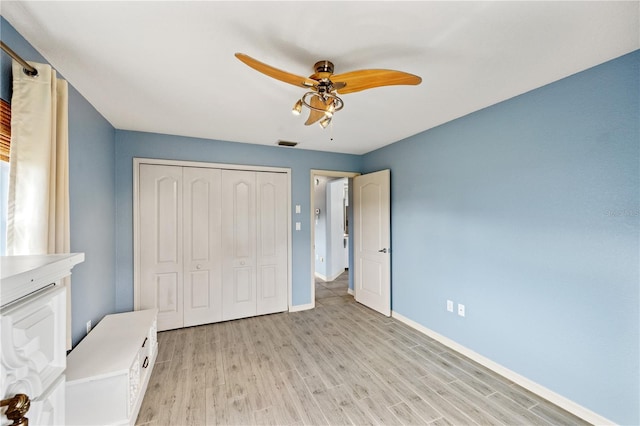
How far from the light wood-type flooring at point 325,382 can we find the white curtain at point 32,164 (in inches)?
55.3

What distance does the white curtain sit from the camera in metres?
1.39

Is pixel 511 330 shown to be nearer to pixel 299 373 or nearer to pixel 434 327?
pixel 434 327

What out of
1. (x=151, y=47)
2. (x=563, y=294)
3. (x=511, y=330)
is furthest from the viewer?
(x=511, y=330)

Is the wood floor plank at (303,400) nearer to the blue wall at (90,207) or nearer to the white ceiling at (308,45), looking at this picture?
the blue wall at (90,207)

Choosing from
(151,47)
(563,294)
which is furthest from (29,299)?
(563,294)

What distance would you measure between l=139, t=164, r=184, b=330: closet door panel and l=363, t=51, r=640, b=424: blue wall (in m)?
3.06

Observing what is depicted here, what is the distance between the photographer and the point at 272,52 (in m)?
1.65

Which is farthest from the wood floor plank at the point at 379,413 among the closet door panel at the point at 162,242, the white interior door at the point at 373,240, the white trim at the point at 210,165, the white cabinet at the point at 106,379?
the white trim at the point at 210,165

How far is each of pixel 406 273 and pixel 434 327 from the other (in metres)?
0.69

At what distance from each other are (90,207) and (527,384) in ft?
13.1

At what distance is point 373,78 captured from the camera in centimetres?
153

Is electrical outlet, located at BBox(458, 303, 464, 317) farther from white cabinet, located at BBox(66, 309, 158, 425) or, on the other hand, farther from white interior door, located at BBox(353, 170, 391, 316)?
white cabinet, located at BBox(66, 309, 158, 425)

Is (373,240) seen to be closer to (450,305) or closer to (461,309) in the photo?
(450,305)

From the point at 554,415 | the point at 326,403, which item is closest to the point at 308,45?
the point at 326,403
